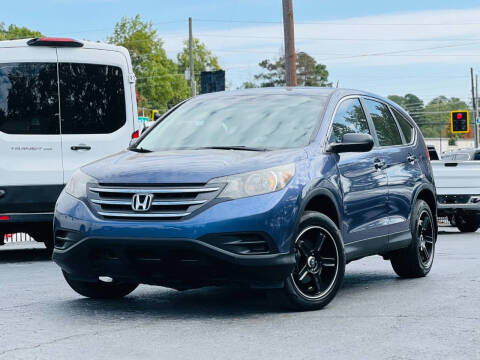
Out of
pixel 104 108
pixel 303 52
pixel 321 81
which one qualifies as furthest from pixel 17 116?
pixel 321 81

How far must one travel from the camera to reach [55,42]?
11086mm

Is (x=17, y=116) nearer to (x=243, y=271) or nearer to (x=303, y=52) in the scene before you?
(x=243, y=271)

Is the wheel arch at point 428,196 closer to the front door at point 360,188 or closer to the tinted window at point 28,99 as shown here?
the front door at point 360,188

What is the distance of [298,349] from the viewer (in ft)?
18.2

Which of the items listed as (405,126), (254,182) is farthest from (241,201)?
(405,126)

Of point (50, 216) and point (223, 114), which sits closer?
point (223, 114)

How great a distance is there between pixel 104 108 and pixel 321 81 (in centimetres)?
12086

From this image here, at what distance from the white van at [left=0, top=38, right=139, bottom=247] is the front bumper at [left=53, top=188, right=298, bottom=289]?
406 cm

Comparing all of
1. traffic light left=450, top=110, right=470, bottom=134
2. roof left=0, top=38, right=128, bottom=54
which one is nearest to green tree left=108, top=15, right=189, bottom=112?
traffic light left=450, top=110, right=470, bottom=134

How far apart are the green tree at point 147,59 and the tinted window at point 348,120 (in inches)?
3358

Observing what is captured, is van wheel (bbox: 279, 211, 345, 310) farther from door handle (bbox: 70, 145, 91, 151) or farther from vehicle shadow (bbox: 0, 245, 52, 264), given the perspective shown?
vehicle shadow (bbox: 0, 245, 52, 264)

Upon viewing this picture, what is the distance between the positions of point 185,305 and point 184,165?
1284 mm

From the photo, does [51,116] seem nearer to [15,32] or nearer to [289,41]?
[289,41]

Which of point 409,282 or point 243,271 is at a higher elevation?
point 243,271
